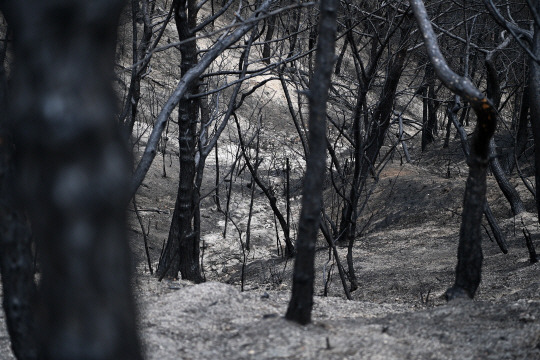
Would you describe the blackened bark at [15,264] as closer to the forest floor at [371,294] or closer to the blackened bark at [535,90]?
the forest floor at [371,294]

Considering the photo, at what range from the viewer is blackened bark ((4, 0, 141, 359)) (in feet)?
4.40

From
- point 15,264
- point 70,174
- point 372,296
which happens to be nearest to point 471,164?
point 15,264

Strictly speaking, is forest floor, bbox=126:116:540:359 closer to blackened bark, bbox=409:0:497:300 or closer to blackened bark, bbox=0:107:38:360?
blackened bark, bbox=409:0:497:300

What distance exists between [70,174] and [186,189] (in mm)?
4711

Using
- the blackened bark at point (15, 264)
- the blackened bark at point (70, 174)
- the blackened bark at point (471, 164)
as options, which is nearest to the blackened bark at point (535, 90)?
the blackened bark at point (471, 164)

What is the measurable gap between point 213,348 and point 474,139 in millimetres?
1854

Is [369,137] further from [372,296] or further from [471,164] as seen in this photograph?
[471,164]

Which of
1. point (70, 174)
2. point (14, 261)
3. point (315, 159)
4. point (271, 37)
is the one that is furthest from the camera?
point (271, 37)

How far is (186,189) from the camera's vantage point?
238 inches

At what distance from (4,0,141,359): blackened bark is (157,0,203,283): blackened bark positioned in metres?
4.27

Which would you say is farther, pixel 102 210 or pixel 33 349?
pixel 33 349

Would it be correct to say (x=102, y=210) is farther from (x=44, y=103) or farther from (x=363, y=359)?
(x=363, y=359)

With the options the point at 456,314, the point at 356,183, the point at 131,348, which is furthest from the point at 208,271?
the point at 131,348

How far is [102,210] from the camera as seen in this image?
1365mm
